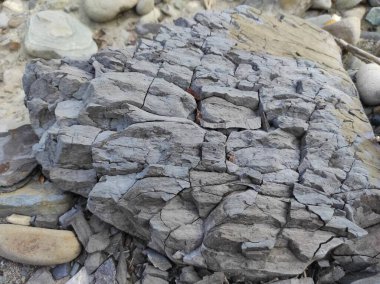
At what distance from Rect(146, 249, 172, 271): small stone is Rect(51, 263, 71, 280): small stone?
93 centimetres

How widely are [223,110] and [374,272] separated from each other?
2.37 meters

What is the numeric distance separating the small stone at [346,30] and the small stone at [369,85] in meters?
1.32

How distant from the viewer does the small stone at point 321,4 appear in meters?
7.94

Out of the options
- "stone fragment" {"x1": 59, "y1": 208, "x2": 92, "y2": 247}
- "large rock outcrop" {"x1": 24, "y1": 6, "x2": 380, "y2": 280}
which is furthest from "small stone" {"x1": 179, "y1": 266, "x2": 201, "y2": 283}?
"stone fragment" {"x1": 59, "y1": 208, "x2": 92, "y2": 247}

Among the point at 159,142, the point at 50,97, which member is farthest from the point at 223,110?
the point at 50,97

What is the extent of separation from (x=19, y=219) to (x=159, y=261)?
1.71 meters

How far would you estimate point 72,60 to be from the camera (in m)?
5.36

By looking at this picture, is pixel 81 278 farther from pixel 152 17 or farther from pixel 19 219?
pixel 152 17

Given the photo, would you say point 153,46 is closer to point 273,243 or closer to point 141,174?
point 141,174

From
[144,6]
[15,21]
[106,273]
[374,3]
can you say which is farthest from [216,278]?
[374,3]

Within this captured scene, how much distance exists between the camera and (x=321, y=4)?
7953 millimetres

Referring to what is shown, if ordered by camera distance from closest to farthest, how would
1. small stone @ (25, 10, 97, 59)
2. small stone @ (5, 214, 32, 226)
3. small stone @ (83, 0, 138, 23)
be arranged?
1. small stone @ (5, 214, 32, 226)
2. small stone @ (25, 10, 97, 59)
3. small stone @ (83, 0, 138, 23)

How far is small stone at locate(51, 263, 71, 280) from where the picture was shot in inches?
168

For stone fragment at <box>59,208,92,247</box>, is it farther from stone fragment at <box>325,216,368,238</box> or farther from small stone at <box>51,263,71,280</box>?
stone fragment at <box>325,216,368,238</box>
